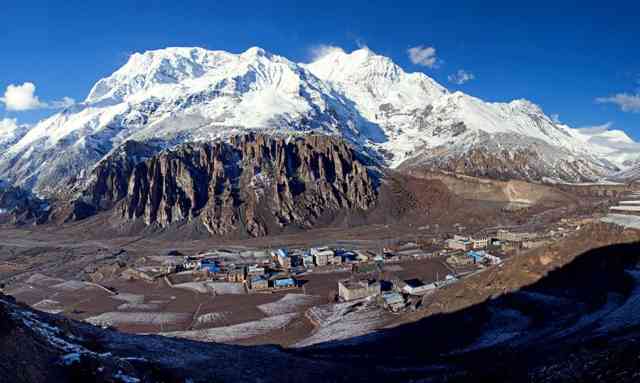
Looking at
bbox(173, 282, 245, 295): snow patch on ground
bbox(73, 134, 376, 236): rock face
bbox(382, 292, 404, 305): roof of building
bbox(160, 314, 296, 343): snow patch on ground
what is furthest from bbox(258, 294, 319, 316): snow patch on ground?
bbox(73, 134, 376, 236): rock face

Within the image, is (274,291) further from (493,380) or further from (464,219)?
(464,219)

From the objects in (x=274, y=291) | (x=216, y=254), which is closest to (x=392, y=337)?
(x=274, y=291)

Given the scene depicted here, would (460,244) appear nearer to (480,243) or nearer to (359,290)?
(480,243)

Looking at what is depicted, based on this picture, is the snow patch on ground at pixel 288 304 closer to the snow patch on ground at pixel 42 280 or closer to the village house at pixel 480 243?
the village house at pixel 480 243

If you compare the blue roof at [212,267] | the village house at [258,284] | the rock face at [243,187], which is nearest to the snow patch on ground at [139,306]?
the village house at [258,284]

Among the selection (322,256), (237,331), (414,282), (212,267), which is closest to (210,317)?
(237,331)

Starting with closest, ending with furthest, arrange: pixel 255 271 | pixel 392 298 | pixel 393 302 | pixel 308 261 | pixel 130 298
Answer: pixel 393 302 < pixel 392 298 < pixel 130 298 < pixel 255 271 < pixel 308 261
